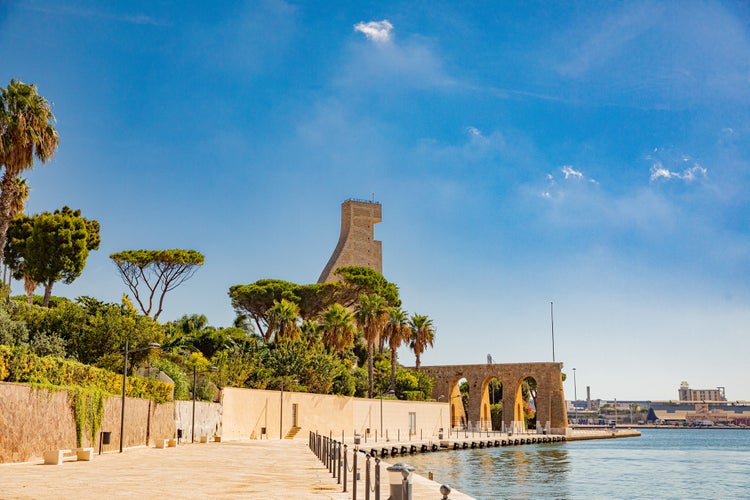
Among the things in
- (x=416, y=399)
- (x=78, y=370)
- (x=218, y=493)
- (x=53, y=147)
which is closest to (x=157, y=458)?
(x=78, y=370)

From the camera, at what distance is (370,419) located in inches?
2112

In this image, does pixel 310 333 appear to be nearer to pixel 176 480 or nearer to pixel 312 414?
pixel 312 414

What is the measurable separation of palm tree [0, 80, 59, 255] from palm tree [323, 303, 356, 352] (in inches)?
1204

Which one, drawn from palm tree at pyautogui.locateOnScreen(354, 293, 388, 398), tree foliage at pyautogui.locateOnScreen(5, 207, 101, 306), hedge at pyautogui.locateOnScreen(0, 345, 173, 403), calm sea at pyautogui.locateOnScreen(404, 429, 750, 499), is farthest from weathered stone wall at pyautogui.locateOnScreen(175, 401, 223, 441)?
palm tree at pyautogui.locateOnScreen(354, 293, 388, 398)

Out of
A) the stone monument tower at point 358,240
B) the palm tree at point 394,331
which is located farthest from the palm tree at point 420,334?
the stone monument tower at point 358,240

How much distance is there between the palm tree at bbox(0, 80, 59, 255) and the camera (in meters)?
27.4

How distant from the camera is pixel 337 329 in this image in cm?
5647

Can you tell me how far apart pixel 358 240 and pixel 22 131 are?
73203 mm

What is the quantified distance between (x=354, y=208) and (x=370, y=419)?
5131cm

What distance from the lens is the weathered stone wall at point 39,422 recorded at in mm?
19531

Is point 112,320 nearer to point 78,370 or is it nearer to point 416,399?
point 78,370

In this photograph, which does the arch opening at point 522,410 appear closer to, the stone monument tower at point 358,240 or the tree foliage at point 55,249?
the stone monument tower at point 358,240

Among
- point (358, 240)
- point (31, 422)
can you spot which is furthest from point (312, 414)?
point (358, 240)

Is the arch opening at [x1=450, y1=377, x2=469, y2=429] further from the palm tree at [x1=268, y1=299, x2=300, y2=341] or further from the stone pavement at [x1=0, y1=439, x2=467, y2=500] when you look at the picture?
the stone pavement at [x1=0, y1=439, x2=467, y2=500]
